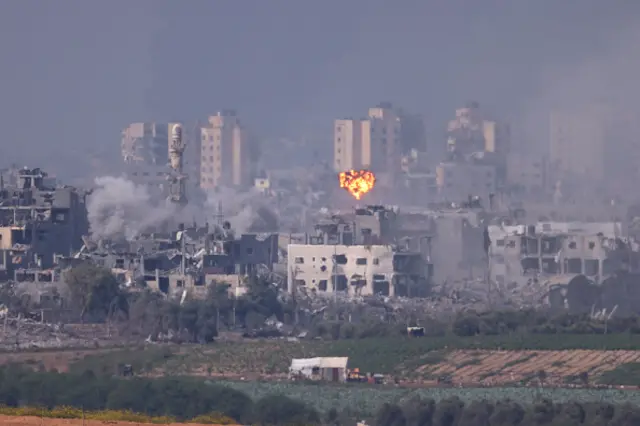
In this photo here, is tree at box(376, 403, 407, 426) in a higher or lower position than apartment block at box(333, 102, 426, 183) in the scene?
lower

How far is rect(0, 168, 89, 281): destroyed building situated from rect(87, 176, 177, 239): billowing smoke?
2.75 meters

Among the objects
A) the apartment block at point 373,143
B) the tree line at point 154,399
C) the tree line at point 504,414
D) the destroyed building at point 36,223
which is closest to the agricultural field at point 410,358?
the tree line at point 154,399

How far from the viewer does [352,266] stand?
76.8 meters

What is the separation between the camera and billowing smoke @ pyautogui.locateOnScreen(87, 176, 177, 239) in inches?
3243

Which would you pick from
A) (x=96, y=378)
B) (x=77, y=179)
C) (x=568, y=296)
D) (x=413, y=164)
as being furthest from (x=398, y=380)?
(x=413, y=164)

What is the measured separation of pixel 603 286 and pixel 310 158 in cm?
6050

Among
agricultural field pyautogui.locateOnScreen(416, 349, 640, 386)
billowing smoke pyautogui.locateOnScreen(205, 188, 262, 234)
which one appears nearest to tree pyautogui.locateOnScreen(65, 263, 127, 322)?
agricultural field pyautogui.locateOnScreen(416, 349, 640, 386)

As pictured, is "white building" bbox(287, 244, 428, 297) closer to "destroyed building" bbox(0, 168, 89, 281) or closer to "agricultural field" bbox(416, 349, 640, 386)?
"destroyed building" bbox(0, 168, 89, 281)

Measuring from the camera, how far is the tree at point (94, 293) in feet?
212

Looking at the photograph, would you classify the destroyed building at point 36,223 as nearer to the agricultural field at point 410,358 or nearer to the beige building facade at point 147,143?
the agricultural field at point 410,358

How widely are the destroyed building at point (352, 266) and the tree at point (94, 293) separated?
33.0 ft

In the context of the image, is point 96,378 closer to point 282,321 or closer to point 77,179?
point 282,321

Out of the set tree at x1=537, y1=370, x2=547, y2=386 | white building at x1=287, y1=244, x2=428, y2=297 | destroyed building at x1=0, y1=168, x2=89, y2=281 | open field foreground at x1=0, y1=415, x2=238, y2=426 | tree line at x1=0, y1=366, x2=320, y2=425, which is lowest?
open field foreground at x1=0, y1=415, x2=238, y2=426

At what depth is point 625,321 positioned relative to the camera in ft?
200
